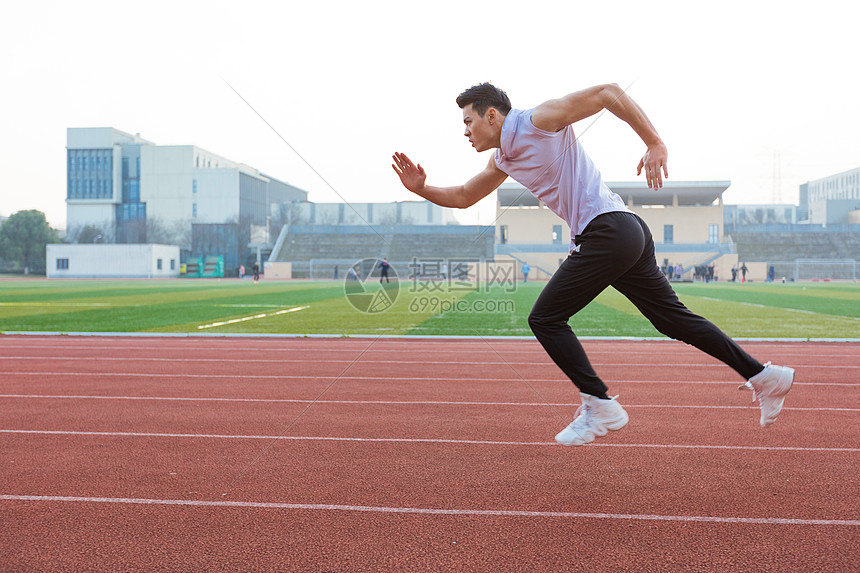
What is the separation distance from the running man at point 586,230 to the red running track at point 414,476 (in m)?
0.58

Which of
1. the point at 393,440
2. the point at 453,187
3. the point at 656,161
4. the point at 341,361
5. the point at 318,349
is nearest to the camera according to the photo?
the point at 656,161

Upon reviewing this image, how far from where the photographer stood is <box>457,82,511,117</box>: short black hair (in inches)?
152

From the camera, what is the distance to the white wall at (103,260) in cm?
6938

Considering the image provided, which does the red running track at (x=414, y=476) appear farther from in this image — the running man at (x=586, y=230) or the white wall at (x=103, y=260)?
the white wall at (x=103, y=260)

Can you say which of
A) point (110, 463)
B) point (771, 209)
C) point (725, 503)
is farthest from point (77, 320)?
point (771, 209)

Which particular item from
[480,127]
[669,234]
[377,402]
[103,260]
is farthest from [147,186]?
[480,127]

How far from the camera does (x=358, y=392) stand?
739 centimetres

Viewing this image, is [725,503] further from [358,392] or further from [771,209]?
[771,209]

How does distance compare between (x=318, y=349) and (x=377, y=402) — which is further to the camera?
(x=318, y=349)

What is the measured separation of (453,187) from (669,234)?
227 ft

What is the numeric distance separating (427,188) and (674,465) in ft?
7.75

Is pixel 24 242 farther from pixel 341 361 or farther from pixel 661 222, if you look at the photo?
pixel 341 361

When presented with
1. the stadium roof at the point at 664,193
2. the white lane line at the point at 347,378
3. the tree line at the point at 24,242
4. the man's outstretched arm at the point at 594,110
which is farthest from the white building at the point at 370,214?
the man's outstretched arm at the point at 594,110

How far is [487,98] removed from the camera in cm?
387
